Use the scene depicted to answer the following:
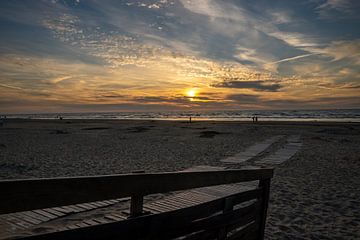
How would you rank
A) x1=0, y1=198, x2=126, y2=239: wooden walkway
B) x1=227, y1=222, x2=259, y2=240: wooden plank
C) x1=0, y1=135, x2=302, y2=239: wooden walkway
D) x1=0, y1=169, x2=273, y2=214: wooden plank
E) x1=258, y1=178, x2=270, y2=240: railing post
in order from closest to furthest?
x1=0, y1=169, x2=273, y2=214: wooden plank → x1=227, y1=222, x2=259, y2=240: wooden plank → x1=258, y1=178, x2=270, y2=240: railing post → x1=0, y1=198, x2=126, y2=239: wooden walkway → x1=0, y1=135, x2=302, y2=239: wooden walkway

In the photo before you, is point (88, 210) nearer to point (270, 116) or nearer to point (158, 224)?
point (158, 224)

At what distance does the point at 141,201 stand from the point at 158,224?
28 centimetres

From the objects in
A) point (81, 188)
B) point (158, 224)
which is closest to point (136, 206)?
point (158, 224)

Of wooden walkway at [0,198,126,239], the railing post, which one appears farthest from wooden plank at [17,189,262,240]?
wooden walkway at [0,198,126,239]

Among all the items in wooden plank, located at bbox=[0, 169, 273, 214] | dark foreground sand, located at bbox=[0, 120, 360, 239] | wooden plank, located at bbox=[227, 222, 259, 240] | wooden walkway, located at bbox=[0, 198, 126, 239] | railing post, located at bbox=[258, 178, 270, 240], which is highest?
wooden plank, located at bbox=[0, 169, 273, 214]

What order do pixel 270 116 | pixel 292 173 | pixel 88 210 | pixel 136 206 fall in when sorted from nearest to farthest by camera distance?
pixel 136 206
pixel 88 210
pixel 292 173
pixel 270 116

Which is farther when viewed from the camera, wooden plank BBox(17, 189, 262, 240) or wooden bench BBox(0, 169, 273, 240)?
wooden plank BBox(17, 189, 262, 240)

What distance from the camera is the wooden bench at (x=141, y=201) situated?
194 centimetres

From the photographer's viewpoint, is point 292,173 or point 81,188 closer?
point 81,188

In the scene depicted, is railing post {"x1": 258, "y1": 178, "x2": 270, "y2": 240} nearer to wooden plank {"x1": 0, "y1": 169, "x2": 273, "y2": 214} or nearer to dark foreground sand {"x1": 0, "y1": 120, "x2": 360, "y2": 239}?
dark foreground sand {"x1": 0, "y1": 120, "x2": 360, "y2": 239}

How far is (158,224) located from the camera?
2.72 m

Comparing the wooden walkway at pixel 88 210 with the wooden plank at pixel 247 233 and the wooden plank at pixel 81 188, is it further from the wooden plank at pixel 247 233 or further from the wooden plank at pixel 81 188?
the wooden plank at pixel 81 188

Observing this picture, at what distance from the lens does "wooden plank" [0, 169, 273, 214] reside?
1.85 metres

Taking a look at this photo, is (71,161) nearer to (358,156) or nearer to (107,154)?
(107,154)
